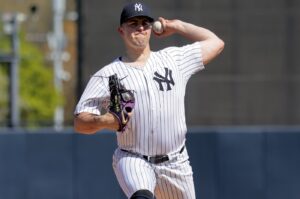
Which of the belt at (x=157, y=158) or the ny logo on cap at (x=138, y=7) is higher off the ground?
the ny logo on cap at (x=138, y=7)

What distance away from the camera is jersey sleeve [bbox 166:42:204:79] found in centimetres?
595

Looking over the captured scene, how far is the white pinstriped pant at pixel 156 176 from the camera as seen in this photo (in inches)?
222

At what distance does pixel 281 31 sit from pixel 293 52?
26cm

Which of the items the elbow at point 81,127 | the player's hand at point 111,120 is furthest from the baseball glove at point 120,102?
the elbow at point 81,127

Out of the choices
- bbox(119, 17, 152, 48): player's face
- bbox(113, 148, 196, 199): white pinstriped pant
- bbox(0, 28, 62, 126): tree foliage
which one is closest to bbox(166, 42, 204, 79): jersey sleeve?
bbox(119, 17, 152, 48): player's face

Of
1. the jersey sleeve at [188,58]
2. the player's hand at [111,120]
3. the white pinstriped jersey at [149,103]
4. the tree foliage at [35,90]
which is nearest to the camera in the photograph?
the player's hand at [111,120]

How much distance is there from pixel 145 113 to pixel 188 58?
1.60 ft

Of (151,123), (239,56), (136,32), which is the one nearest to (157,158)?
(151,123)

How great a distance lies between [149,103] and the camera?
225 inches

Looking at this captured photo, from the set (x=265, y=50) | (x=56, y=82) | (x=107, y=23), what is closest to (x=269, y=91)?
(x=265, y=50)

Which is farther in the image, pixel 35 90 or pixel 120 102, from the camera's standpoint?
pixel 35 90

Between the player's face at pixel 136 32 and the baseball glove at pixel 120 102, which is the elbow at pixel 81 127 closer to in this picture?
the baseball glove at pixel 120 102

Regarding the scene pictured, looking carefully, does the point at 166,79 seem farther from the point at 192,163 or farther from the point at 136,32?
the point at 192,163

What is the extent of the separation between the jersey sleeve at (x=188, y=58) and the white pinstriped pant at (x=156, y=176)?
48 cm
